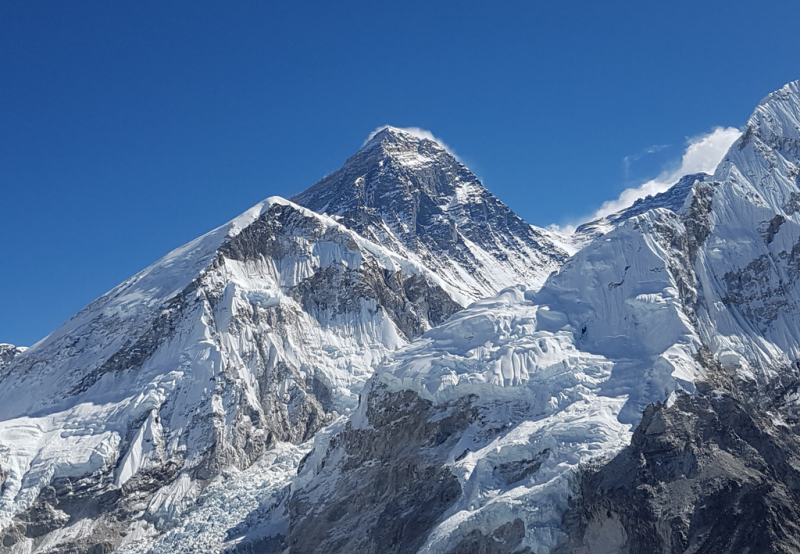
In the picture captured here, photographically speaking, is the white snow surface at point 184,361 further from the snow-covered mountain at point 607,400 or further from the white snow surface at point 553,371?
the white snow surface at point 553,371

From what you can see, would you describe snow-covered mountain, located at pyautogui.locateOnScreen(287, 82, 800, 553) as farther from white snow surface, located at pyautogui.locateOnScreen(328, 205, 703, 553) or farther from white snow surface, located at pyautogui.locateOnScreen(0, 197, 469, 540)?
white snow surface, located at pyautogui.locateOnScreen(0, 197, 469, 540)

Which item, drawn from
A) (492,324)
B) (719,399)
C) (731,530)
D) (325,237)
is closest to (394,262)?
(325,237)

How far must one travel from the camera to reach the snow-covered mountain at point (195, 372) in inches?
5477

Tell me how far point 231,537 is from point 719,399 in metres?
61.8

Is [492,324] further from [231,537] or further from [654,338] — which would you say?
[231,537]

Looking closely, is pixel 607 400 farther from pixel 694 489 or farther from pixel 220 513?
pixel 220 513

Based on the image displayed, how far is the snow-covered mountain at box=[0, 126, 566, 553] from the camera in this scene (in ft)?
456

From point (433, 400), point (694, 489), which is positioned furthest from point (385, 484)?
point (694, 489)

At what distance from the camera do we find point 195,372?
6107 inches

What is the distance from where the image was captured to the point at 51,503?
137875 millimetres

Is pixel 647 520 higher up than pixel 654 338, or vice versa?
pixel 654 338

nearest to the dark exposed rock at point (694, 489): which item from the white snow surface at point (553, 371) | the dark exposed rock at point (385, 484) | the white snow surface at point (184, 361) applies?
the white snow surface at point (553, 371)

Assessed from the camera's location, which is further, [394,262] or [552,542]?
[394,262]

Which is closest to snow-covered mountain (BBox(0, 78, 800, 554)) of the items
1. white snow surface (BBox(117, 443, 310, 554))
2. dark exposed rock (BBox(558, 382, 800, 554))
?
dark exposed rock (BBox(558, 382, 800, 554))
